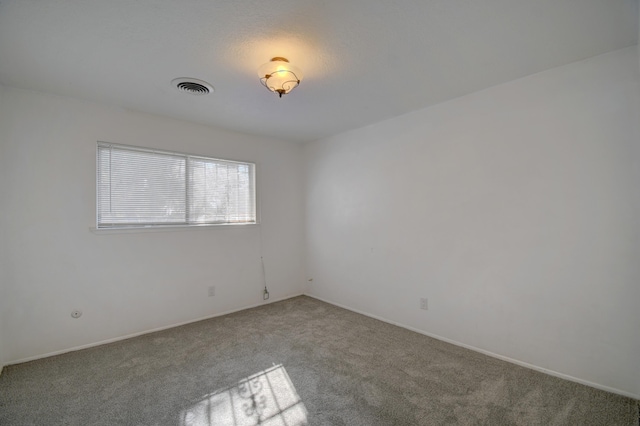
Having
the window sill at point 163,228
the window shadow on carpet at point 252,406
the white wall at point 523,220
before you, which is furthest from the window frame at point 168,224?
the window shadow on carpet at point 252,406

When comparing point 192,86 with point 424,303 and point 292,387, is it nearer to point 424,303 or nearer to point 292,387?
point 292,387

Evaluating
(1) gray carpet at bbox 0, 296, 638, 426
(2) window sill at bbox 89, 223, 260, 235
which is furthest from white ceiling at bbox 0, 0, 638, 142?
(1) gray carpet at bbox 0, 296, 638, 426

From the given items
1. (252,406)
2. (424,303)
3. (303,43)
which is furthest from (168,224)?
(424,303)

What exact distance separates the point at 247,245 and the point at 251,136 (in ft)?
5.21

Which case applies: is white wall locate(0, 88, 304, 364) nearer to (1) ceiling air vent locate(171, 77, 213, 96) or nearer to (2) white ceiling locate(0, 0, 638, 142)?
(2) white ceiling locate(0, 0, 638, 142)

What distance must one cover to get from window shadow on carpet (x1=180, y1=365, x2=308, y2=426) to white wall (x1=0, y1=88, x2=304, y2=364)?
1656mm

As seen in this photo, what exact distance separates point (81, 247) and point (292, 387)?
2.49 metres

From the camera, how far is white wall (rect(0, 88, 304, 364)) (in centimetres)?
251

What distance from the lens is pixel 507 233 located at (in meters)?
2.51

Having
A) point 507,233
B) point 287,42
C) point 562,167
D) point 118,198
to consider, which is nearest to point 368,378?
point 507,233

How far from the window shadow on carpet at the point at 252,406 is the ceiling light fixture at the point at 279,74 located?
2.30 metres

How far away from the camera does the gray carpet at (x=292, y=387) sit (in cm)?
182

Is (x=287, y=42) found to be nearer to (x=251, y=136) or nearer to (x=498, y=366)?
(x=251, y=136)

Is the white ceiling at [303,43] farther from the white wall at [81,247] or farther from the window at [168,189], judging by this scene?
the window at [168,189]
